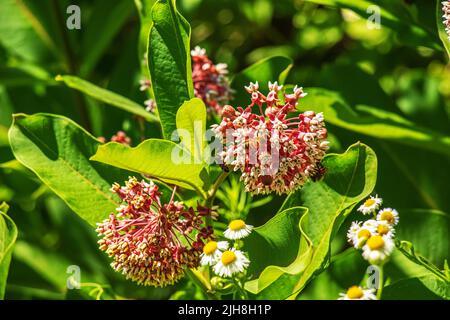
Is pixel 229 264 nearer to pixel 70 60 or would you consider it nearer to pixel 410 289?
pixel 410 289

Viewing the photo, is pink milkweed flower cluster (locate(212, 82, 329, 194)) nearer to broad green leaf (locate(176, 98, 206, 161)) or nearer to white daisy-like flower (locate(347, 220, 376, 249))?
broad green leaf (locate(176, 98, 206, 161))

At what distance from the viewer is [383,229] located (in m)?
1.68

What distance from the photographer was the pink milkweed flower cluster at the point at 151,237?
1.77 metres

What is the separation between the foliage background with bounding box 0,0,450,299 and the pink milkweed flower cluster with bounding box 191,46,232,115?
0.90 ft

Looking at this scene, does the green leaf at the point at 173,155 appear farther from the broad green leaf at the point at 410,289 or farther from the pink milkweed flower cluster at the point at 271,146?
the broad green leaf at the point at 410,289

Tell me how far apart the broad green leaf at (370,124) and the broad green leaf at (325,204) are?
411 mm

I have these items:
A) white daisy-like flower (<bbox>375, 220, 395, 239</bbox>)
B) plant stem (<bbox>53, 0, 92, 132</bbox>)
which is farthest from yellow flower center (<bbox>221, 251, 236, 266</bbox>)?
plant stem (<bbox>53, 0, 92, 132</bbox>)

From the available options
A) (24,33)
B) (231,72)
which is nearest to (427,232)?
(231,72)

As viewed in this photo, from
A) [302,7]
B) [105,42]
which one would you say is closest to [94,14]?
[105,42]

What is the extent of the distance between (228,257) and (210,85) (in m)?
0.67

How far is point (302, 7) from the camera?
3.57 meters

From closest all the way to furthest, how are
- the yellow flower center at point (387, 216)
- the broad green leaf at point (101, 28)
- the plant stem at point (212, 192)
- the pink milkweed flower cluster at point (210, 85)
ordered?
1. the yellow flower center at point (387, 216)
2. the plant stem at point (212, 192)
3. the pink milkweed flower cluster at point (210, 85)
4. the broad green leaf at point (101, 28)

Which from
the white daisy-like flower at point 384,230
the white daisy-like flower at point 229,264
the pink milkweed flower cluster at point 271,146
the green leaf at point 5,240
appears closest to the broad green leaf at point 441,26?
the pink milkweed flower cluster at point 271,146
